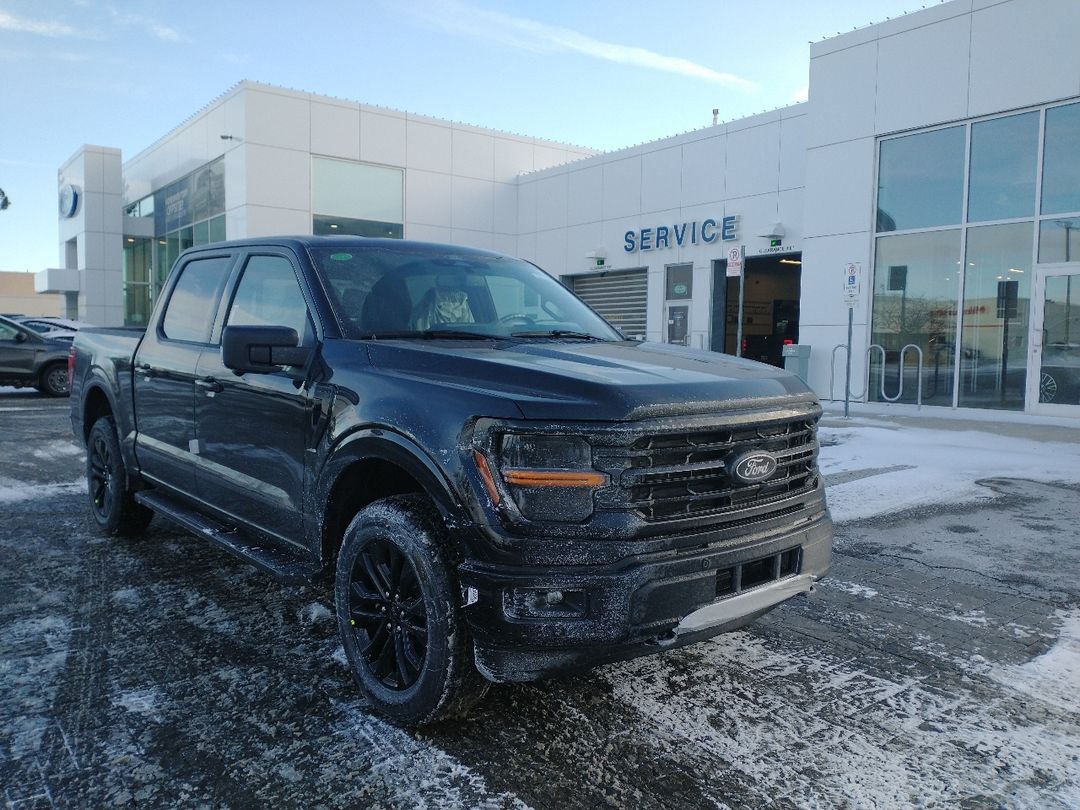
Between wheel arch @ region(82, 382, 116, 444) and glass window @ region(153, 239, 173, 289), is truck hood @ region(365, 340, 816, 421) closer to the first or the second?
wheel arch @ region(82, 382, 116, 444)

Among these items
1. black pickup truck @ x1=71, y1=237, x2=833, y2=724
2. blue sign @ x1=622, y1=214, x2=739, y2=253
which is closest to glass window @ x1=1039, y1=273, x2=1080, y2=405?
blue sign @ x1=622, y1=214, x2=739, y2=253

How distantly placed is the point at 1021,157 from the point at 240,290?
13.6m

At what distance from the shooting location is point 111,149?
3325cm

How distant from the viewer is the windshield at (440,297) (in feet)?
12.1

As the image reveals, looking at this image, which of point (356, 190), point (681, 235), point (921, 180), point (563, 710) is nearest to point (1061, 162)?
point (921, 180)

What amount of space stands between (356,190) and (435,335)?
22958mm

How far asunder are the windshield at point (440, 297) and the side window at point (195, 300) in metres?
1.00

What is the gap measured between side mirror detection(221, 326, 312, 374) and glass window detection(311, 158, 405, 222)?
22.2m

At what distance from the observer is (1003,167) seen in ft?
45.0

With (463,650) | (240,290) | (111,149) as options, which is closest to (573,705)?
(463,650)

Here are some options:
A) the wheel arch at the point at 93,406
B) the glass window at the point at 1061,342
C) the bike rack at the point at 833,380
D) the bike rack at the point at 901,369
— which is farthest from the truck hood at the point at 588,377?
the bike rack at the point at 833,380

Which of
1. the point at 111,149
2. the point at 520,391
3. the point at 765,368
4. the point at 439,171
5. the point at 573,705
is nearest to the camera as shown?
the point at 520,391

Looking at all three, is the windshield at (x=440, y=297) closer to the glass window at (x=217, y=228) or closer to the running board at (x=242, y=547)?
the running board at (x=242, y=547)

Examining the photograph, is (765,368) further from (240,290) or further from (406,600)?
(240,290)
